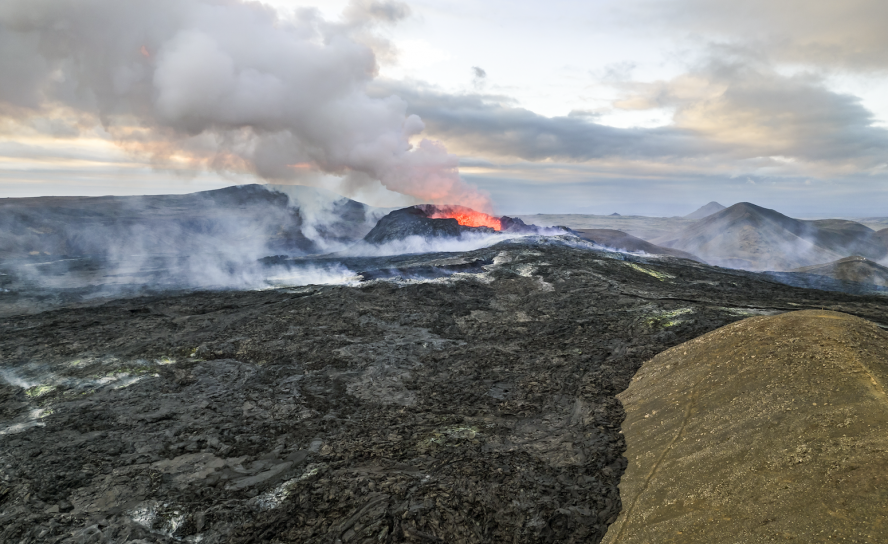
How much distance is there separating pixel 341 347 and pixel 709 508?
1363 cm

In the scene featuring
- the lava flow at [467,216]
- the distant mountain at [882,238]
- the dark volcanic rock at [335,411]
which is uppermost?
the lava flow at [467,216]

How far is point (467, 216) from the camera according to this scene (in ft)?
210

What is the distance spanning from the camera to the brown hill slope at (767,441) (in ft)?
21.0

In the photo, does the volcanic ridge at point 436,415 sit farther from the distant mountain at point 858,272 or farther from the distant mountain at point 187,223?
the distant mountain at point 187,223

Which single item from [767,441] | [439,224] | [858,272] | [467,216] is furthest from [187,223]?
[858,272]

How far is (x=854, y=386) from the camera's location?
8.56 meters

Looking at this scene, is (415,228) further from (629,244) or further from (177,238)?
(177,238)

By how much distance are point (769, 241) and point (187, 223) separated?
348ft

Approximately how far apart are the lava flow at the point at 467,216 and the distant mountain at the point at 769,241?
118ft


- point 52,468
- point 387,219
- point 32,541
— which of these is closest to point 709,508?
point 32,541

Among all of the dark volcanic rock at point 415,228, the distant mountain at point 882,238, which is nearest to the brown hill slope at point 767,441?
the dark volcanic rock at point 415,228

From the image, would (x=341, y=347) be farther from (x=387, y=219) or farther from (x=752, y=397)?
(x=387, y=219)

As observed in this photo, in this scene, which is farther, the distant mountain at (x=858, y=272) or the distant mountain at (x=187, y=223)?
the distant mountain at (x=187, y=223)

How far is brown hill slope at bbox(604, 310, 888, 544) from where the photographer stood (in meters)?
6.40
